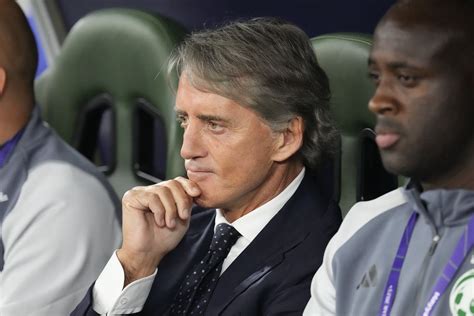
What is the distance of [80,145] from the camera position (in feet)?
10.4

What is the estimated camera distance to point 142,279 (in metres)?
2.37

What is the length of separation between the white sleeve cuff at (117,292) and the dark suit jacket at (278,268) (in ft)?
0.08

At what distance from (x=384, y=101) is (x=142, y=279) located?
77cm

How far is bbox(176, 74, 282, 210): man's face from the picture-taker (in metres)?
2.28

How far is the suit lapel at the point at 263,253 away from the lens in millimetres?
2242

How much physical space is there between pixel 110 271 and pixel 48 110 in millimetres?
928

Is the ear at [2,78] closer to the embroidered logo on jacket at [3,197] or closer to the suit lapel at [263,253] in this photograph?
the embroidered logo on jacket at [3,197]

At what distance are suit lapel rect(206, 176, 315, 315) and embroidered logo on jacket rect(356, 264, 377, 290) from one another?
0.36 m

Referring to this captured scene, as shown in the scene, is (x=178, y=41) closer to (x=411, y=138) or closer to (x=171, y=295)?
(x=171, y=295)

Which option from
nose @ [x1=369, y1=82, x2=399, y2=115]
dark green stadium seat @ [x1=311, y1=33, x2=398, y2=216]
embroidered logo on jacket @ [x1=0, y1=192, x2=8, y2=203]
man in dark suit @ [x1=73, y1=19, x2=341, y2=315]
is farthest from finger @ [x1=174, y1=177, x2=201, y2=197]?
nose @ [x1=369, y1=82, x2=399, y2=115]

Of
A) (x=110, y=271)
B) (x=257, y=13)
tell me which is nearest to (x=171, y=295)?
(x=110, y=271)

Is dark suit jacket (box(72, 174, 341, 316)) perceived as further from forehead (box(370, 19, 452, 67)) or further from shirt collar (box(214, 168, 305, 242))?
forehead (box(370, 19, 452, 67))

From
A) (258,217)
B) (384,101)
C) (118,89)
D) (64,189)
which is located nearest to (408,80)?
(384,101)

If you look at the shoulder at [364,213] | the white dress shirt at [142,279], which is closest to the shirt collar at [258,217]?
the white dress shirt at [142,279]
